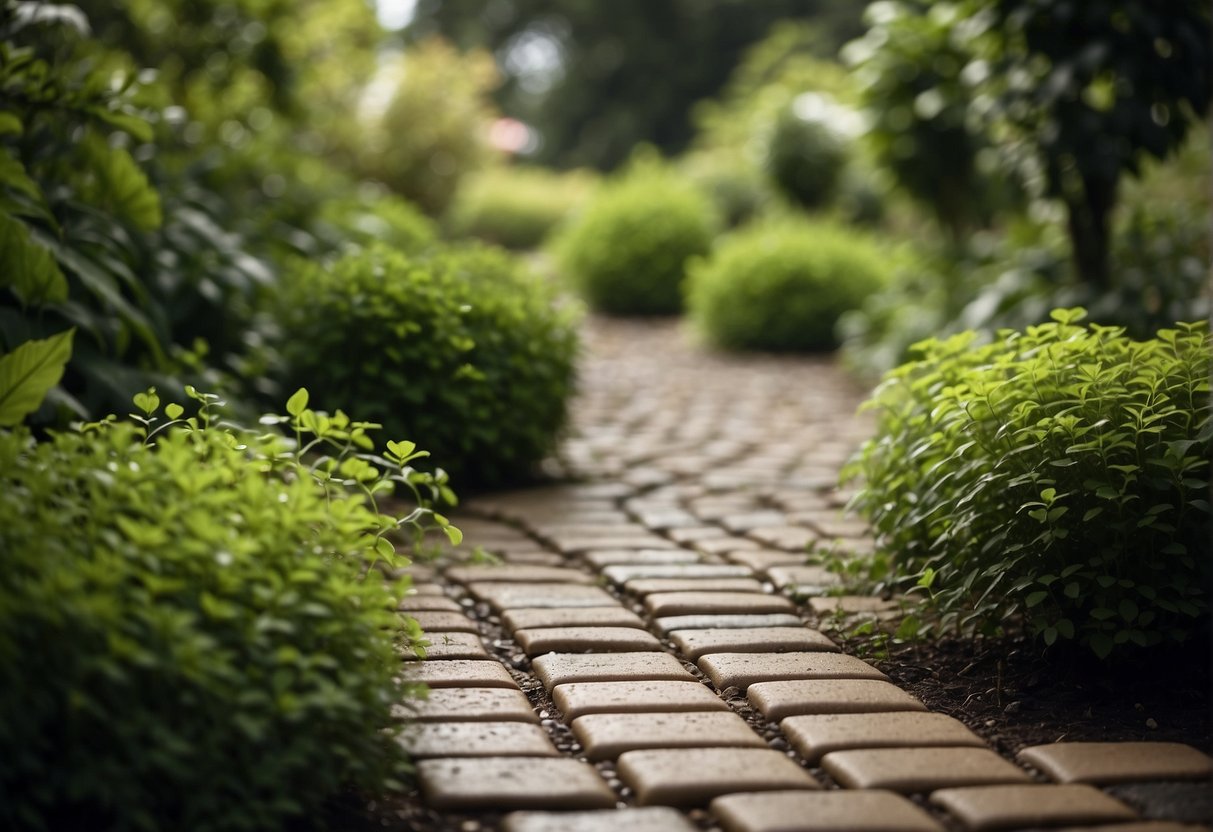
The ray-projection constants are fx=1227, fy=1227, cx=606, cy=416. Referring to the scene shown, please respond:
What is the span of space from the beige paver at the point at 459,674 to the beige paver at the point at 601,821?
57 cm

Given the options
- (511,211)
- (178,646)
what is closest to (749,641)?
(178,646)

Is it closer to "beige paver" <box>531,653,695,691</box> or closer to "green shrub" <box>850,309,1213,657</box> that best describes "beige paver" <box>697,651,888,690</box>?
"beige paver" <box>531,653,695,691</box>

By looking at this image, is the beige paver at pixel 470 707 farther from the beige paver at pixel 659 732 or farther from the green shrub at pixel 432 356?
the green shrub at pixel 432 356

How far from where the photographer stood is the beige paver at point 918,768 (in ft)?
6.81

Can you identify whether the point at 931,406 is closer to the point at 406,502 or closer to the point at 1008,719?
the point at 1008,719

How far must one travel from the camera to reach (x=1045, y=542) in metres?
2.53

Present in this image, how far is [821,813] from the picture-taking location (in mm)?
1932

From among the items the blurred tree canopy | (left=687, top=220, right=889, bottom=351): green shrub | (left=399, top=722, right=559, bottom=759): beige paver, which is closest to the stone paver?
(left=399, top=722, right=559, bottom=759): beige paver

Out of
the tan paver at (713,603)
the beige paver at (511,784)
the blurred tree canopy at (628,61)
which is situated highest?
the blurred tree canopy at (628,61)

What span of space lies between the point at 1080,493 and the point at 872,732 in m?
0.69

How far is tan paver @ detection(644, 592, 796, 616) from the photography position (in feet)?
10.1

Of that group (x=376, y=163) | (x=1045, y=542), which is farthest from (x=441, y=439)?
(x=376, y=163)

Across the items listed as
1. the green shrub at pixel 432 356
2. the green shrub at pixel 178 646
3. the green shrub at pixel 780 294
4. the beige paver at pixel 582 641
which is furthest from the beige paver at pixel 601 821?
the green shrub at pixel 780 294

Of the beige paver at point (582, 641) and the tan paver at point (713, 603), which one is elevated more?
the tan paver at point (713, 603)
